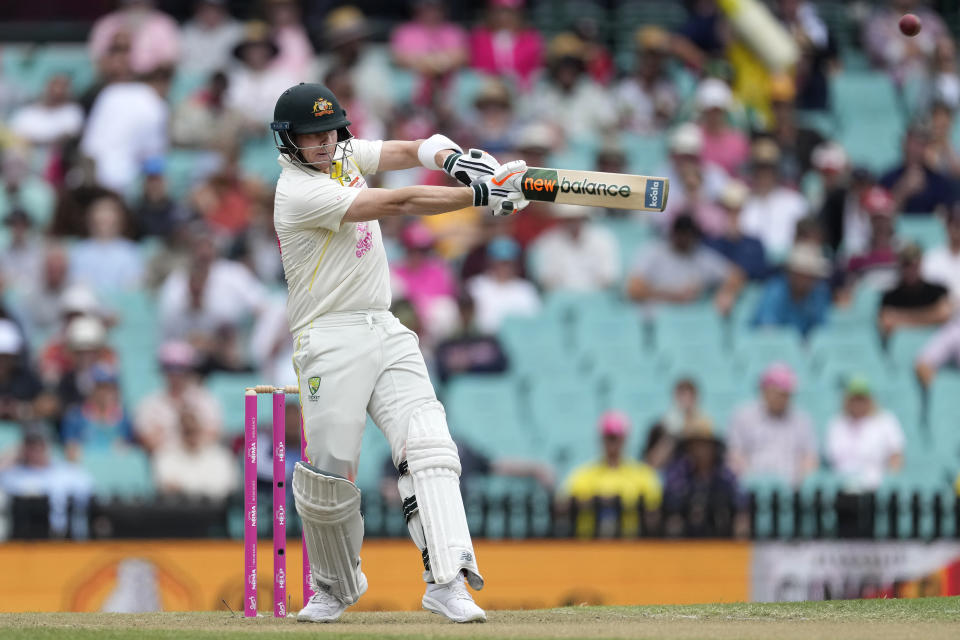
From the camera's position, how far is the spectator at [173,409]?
11172mm

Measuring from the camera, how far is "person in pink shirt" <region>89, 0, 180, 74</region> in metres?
15.1

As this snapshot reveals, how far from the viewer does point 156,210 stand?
1356 cm

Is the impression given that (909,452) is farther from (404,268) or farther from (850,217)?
(404,268)

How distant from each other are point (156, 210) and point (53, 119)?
6.05ft

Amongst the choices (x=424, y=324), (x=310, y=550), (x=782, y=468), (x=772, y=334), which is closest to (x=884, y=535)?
(x=782, y=468)

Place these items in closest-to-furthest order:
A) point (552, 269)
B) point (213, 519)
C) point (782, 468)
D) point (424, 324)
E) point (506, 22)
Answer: point (213, 519), point (782, 468), point (424, 324), point (552, 269), point (506, 22)

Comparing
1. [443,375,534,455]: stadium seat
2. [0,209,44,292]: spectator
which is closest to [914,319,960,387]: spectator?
[443,375,534,455]: stadium seat

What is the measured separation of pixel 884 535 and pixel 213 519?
13.3ft

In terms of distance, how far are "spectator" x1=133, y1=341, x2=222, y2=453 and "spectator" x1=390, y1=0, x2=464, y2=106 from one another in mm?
4779

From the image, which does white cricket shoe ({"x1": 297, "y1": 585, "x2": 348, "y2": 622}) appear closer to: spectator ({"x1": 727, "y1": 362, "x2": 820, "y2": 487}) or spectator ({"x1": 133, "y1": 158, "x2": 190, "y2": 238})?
spectator ({"x1": 727, "y1": 362, "x2": 820, "y2": 487})

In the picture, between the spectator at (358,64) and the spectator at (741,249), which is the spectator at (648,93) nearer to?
the spectator at (741,249)

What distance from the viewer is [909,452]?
38.3 ft

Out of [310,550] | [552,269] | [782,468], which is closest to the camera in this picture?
[310,550]

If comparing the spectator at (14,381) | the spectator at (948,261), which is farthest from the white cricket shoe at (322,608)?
the spectator at (948,261)
